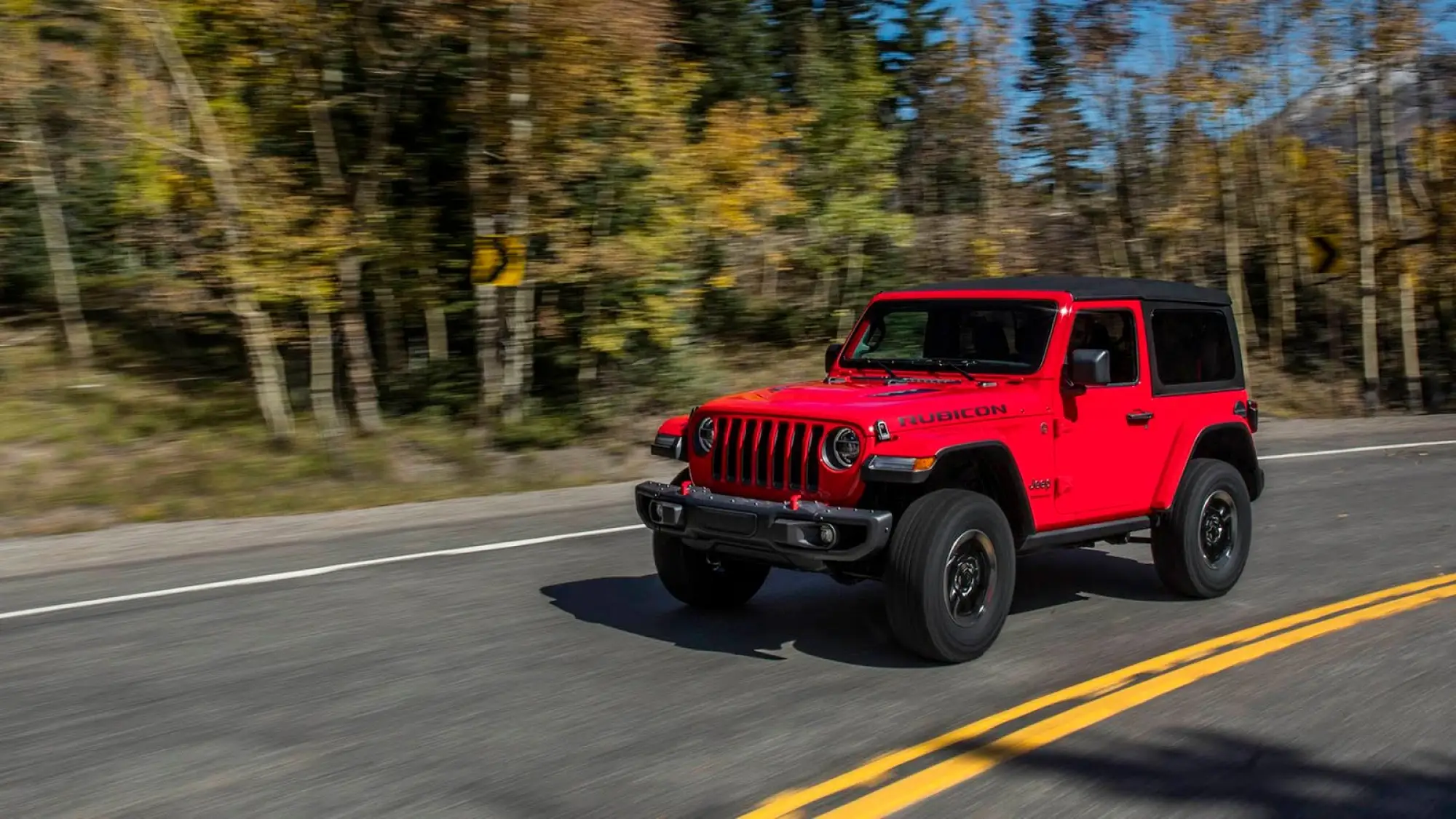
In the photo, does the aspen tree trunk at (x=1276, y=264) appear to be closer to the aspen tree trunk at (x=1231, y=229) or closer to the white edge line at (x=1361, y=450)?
the aspen tree trunk at (x=1231, y=229)

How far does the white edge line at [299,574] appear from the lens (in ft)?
25.5

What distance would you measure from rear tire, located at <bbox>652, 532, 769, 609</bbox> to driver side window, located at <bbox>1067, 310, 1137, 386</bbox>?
87.9 inches

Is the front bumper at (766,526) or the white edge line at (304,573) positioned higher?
the front bumper at (766,526)

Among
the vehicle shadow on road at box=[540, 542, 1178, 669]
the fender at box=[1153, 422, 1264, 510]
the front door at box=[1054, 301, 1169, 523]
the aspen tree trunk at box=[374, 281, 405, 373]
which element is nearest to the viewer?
the vehicle shadow on road at box=[540, 542, 1178, 669]

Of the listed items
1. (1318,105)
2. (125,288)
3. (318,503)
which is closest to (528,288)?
(318,503)

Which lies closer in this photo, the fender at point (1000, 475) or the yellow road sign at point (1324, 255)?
the fender at point (1000, 475)

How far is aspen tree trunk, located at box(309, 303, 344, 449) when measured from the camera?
15422 millimetres

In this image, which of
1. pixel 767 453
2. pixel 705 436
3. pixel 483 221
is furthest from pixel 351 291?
pixel 767 453

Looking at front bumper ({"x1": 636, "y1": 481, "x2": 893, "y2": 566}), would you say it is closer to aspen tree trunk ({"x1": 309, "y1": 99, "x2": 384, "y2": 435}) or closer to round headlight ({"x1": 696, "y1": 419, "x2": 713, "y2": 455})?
round headlight ({"x1": 696, "y1": 419, "x2": 713, "y2": 455})

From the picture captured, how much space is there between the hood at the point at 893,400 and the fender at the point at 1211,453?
1.19m

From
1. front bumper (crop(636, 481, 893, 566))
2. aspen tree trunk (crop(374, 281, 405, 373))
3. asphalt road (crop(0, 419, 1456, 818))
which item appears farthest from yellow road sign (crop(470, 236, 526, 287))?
front bumper (crop(636, 481, 893, 566))

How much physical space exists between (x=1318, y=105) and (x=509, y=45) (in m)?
16.0

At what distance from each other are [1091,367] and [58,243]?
1557cm

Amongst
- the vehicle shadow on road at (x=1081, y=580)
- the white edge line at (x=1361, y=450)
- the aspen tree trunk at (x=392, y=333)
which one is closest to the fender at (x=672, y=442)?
the vehicle shadow on road at (x=1081, y=580)
